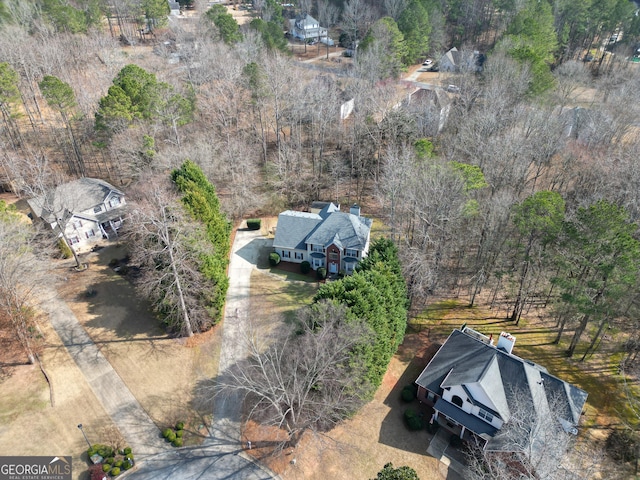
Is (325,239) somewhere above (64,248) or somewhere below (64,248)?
above

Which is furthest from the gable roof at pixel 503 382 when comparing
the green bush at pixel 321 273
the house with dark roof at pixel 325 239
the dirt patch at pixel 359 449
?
the green bush at pixel 321 273

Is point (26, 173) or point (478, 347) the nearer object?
point (478, 347)

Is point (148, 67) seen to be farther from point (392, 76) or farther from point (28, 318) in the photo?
point (28, 318)

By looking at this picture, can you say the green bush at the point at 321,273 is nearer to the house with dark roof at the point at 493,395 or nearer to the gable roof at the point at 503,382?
the gable roof at the point at 503,382

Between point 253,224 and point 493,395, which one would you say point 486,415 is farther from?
point 253,224

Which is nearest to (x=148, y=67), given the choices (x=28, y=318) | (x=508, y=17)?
(x=28, y=318)

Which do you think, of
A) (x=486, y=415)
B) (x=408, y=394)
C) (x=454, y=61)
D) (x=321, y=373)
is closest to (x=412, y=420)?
(x=408, y=394)
